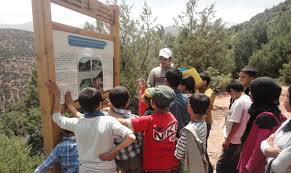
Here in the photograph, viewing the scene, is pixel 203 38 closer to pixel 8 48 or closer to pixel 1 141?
pixel 1 141

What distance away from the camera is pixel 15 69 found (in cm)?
3600

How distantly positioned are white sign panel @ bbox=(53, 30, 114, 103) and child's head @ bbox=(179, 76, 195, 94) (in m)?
0.96

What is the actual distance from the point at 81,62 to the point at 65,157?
3.32 ft

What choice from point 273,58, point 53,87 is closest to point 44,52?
point 53,87

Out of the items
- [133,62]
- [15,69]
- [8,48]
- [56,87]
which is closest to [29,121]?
[133,62]

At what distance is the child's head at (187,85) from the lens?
4.21 metres

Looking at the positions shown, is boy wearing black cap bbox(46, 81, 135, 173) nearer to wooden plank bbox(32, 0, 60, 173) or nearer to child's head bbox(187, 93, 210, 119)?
wooden plank bbox(32, 0, 60, 173)

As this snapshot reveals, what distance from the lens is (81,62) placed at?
340 centimetres

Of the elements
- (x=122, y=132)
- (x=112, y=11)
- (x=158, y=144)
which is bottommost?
(x=158, y=144)

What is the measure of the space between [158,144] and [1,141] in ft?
16.3

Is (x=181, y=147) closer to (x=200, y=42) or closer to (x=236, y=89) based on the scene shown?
(x=236, y=89)

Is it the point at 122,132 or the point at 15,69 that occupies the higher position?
the point at 122,132

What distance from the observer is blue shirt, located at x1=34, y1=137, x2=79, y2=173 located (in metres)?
2.87

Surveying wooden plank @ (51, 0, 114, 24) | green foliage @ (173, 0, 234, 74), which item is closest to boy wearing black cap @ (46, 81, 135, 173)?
wooden plank @ (51, 0, 114, 24)
